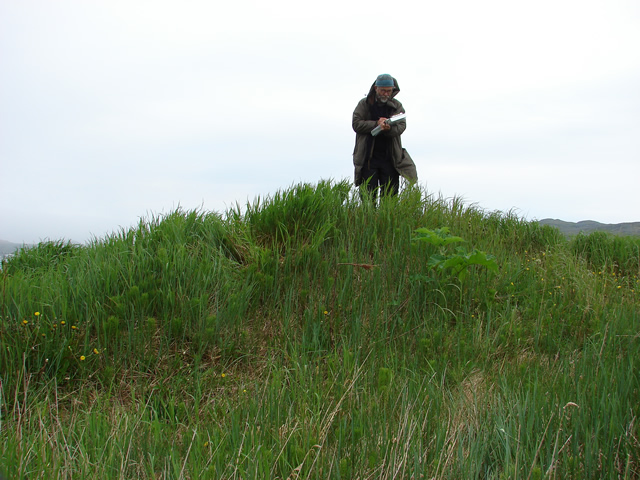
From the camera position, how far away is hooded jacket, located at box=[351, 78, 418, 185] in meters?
6.59

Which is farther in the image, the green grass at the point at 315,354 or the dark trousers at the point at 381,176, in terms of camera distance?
the dark trousers at the point at 381,176

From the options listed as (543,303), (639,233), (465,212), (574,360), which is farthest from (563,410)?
(639,233)

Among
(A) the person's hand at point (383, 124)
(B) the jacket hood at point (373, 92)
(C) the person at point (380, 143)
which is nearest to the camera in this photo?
(A) the person's hand at point (383, 124)

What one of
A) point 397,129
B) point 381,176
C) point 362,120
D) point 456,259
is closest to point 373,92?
point 362,120

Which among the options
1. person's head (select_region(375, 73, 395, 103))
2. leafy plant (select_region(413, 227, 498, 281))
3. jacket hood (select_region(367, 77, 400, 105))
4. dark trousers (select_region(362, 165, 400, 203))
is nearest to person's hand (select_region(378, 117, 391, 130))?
person's head (select_region(375, 73, 395, 103))

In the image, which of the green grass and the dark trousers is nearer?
the green grass

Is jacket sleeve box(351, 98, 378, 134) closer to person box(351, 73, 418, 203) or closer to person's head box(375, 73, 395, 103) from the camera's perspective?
person box(351, 73, 418, 203)

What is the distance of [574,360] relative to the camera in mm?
3201

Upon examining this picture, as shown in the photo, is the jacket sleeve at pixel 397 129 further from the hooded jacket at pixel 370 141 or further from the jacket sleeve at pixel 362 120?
the jacket sleeve at pixel 362 120

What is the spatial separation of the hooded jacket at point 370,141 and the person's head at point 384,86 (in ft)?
0.28

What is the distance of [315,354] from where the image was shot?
3.39m

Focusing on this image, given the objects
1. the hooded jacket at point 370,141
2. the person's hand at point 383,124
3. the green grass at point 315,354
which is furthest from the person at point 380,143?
the green grass at point 315,354

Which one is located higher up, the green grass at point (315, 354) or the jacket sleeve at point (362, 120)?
the jacket sleeve at point (362, 120)

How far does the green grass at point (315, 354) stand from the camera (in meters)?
1.95
